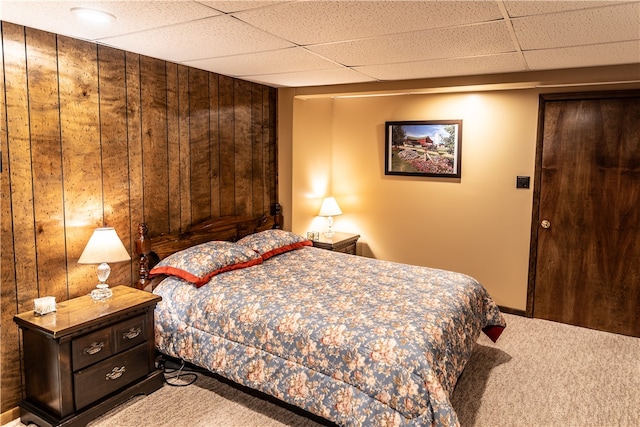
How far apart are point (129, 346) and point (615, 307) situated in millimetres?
3944

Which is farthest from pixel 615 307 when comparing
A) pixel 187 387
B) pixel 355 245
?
pixel 187 387

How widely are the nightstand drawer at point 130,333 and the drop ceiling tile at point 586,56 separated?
305 cm

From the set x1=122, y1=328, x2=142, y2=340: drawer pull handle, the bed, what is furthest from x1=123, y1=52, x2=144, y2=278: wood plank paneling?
x1=122, y1=328, x2=142, y2=340: drawer pull handle

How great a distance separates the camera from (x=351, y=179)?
5.16 metres

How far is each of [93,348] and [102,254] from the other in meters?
0.55

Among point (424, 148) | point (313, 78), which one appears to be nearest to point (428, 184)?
point (424, 148)

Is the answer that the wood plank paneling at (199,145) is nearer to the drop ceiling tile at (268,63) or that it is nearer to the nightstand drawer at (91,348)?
the drop ceiling tile at (268,63)

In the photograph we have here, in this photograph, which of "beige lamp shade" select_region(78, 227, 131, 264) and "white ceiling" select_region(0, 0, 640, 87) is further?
"beige lamp shade" select_region(78, 227, 131, 264)

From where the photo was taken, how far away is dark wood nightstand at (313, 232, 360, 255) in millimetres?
4574

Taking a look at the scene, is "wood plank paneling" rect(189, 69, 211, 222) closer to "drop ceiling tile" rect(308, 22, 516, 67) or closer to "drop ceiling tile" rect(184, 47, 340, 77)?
"drop ceiling tile" rect(184, 47, 340, 77)

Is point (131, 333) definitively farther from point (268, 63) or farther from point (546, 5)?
point (546, 5)

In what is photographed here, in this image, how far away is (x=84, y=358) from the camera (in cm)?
255

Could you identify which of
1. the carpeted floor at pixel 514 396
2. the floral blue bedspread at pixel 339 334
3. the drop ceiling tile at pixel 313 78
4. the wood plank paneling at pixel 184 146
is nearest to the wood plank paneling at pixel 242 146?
the drop ceiling tile at pixel 313 78

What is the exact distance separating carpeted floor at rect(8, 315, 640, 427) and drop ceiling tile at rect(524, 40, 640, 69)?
2.21 m
